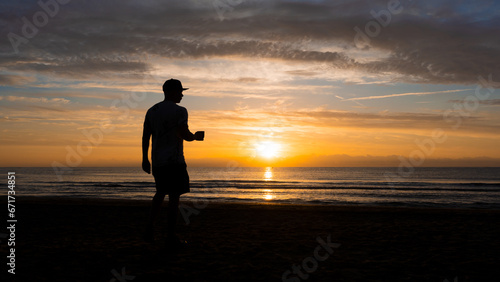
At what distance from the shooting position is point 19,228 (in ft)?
20.8

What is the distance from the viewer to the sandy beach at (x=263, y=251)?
3475mm

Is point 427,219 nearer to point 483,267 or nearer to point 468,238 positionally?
point 468,238

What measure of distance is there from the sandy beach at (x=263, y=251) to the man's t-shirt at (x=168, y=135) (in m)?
1.12

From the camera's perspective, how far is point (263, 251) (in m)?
4.55

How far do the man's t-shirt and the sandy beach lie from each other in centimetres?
112

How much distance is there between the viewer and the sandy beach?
3.47m

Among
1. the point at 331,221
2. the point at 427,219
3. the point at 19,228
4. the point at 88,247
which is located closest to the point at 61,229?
the point at 19,228

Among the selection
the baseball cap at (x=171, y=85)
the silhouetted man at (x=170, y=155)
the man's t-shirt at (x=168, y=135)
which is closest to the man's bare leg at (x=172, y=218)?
the silhouetted man at (x=170, y=155)

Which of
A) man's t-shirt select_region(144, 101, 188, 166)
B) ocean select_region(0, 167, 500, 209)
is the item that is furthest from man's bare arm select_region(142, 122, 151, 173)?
ocean select_region(0, 167, 500, 209)

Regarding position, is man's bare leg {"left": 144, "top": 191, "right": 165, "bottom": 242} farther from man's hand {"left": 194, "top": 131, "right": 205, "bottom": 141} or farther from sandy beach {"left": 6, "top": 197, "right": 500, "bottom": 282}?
man's hand {"left": 194, "top": 131, "right": 205, "bottom": 141}

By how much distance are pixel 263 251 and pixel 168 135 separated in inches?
72.5

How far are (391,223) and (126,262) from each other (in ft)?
18.1

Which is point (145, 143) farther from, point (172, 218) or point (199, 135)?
point (172, 218)

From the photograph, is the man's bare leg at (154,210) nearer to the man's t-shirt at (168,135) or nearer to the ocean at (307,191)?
Result: the man's t-shirt at (168,135)
